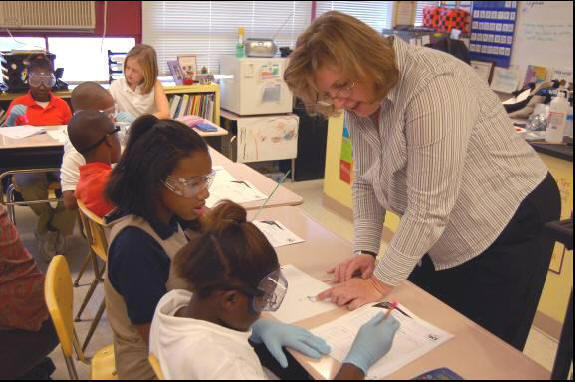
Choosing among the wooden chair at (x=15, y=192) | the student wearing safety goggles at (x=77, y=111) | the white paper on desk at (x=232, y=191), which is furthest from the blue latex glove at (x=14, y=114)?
the white paper on desk at (x=232, y=191)

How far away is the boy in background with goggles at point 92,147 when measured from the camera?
203cm

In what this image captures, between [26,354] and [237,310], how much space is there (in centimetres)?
80

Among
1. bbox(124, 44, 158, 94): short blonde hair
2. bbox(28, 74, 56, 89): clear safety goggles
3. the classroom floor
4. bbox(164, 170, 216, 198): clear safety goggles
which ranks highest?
bbox(124, 44, 158, 94): short blonde hair

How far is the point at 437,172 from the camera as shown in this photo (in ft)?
3.95

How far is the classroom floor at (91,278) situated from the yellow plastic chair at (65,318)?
0.74 m

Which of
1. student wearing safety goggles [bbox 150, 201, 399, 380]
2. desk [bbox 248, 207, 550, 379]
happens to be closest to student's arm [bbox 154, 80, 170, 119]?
desk [bbox 248, 207, 550, 379]

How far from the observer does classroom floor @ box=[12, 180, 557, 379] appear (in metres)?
2.30

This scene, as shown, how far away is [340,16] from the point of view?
3.99ft

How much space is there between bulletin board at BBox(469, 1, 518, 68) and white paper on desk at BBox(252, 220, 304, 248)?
344 cm

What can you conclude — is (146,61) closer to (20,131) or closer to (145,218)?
(20,131)

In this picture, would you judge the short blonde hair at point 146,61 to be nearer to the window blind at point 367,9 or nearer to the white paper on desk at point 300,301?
the window blind at point 367,9

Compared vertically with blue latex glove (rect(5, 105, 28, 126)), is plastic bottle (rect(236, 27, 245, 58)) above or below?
above

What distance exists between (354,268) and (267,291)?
402mm

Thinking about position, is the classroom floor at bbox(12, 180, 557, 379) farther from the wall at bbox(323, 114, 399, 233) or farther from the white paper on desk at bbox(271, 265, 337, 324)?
the white paper on desk at bbox(271, 265, 337, 324)
